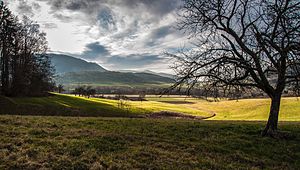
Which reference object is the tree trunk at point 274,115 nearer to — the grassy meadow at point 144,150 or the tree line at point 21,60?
the grassy meadow at point 144,150

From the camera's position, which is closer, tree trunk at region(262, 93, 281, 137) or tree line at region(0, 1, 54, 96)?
tree trunk at region(262, 93, 281, 137)

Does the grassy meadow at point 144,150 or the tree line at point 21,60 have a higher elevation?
the tree line at point 21,60

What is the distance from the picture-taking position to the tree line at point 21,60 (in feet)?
169

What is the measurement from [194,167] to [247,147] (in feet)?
18.1

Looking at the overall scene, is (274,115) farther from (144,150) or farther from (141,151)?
(141,151)

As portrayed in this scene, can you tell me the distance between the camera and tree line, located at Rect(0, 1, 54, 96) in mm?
51375

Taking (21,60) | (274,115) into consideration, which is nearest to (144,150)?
(274,115)

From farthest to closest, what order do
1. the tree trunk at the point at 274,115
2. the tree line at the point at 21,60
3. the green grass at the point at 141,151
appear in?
the tree line at the point at 21,60, the tree trunk at the point at 274,115, the green grass at the point at 141,151

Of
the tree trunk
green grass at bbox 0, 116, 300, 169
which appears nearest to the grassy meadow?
green grass at bbox 0, 116, 300, 169

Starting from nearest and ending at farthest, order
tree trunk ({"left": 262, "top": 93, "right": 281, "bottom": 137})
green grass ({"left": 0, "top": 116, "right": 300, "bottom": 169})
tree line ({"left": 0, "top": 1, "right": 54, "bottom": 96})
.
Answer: green grass ({"left": 0, "top": 116, "right": 300, "bottom": 169}), tree trunk ({"left": 262, "top": 93, "right": 281, "bottom": 137}), tree line ({"left": 0, "top": 1, "right": 54, "bottom": 96})

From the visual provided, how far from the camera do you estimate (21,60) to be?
60.3 meters

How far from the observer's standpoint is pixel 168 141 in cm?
1295

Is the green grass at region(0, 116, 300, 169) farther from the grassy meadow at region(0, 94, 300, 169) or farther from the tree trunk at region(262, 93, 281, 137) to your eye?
the tree trunk at region(262, 93, 281, 137)

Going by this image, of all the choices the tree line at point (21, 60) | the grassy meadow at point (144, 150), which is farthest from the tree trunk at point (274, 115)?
the tree line at point (21, 60)
